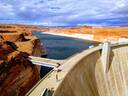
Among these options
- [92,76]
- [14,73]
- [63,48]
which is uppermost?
[92,76]

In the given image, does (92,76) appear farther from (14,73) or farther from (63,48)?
(63,48)

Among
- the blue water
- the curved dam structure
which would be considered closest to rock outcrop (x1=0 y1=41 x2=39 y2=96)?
the curved dam structure

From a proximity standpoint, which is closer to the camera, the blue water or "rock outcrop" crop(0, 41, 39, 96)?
"rock outcrop" crop(0, 41, 39, 96)

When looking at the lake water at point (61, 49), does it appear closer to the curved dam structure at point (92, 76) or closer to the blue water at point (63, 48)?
the blue water at point (63, 48)

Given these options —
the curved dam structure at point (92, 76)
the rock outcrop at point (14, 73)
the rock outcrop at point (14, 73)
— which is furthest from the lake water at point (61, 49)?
the curved dam structure at point (92, 76)

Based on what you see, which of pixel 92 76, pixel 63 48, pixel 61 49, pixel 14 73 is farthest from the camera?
pixel 63 48

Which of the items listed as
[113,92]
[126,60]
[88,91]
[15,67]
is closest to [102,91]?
[113,92]

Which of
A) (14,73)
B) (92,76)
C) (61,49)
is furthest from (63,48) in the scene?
(92,76)

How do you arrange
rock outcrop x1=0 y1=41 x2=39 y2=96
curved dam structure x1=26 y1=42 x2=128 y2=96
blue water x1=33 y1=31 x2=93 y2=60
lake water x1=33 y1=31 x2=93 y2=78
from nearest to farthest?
1. curved dam structure x1=26 y1=42 x2=128 y2=96
2. rock outcrop x1=0 y1=41 x2=39 y2=96
3. lake water x1=33 y1=31 x2=93 y2=78
4. blue water x1=33 y1=31 x2=93 y2=60

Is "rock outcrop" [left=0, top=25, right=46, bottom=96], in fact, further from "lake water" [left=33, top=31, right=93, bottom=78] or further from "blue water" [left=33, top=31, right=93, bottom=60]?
"blue water" [left=33, top=31, right=93, bottom=60]

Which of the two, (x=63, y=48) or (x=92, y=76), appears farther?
(x=63, y=48)
